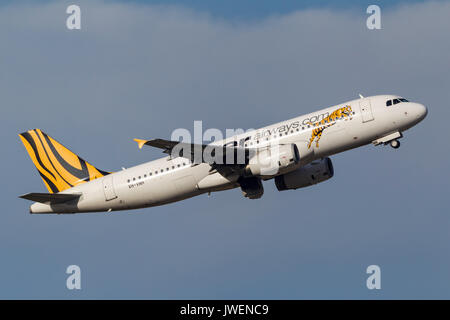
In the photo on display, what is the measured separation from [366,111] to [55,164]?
81.0 feet

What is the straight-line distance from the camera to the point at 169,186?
5759 cm

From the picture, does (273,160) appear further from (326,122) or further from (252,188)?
(326,122)

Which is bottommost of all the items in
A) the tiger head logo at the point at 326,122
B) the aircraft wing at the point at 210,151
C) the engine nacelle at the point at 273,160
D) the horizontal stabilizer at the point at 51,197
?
the horizontal stabilizer at the point at 51,197

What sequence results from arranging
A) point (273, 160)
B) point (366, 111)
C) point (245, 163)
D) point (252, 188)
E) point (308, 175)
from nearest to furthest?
point (273, 160) < point (366, 111) < point (245, 163) < point (252, 188) < point (308, 175)

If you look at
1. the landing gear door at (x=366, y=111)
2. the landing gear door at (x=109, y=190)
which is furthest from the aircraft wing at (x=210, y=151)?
the landing gear door at (x=366, y=111)

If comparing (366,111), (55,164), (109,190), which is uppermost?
(366,111)

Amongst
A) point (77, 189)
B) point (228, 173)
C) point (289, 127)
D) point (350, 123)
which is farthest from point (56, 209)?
point (350, 123)

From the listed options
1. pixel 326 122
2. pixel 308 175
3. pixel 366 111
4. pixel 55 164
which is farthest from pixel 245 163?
pixel 55 164

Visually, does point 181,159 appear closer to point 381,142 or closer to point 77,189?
point 77,189

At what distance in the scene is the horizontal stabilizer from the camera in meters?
58.6

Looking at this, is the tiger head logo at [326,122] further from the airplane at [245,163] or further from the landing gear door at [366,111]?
the landing gear door at [366,111]

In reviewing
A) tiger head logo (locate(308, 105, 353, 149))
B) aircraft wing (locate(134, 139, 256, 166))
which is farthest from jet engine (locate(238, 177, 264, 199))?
tiger head logo (locate(308, 105, 353, 149))

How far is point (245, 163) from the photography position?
5566 centimetres

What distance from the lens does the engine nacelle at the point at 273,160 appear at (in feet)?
177
